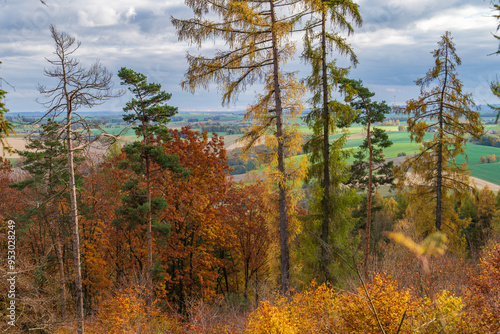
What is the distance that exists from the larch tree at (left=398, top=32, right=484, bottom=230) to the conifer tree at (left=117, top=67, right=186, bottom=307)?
1215 centimetres

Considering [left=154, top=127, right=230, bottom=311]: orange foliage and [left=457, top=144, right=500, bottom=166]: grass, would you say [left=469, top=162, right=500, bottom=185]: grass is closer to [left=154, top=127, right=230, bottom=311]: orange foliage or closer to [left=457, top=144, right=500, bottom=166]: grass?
[left=457, top=144, right=500, bottom=166]: grass

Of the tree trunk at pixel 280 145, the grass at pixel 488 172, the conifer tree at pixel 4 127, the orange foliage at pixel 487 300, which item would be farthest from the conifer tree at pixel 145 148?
the grass at pixel 488 172

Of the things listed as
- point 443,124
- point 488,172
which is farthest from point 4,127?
point 488,172

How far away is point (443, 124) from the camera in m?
16.4

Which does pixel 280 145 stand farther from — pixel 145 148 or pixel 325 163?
pixel 145 148

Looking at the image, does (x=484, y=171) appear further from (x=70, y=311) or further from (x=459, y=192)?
(x=70, y=311)

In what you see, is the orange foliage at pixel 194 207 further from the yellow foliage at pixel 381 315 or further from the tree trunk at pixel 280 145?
the yellow foliage at pixel 381 315

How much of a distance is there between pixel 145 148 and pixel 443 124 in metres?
14.6

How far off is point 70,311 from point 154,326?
9429 millimetres

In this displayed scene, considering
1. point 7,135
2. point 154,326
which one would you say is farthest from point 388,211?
point 7,135

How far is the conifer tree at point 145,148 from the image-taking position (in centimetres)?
1362

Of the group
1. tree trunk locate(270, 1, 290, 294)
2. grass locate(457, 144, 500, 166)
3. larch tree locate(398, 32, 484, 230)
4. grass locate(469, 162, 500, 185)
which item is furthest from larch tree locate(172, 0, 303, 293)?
grass locate(457, 144, 500, 166)

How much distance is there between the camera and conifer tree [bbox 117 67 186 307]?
1362 centimetres

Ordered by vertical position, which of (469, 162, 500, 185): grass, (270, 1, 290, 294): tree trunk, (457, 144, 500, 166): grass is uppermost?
(270, 1, 290, 294): tree trunk
